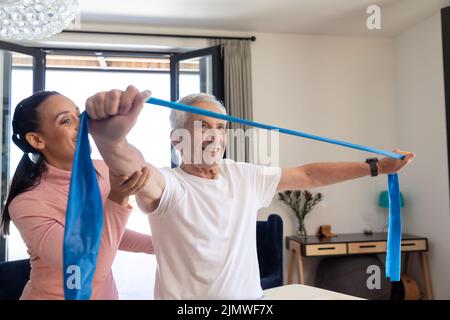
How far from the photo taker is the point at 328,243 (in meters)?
2.99

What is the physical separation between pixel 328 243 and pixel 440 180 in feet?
3.20

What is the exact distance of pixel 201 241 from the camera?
816mm

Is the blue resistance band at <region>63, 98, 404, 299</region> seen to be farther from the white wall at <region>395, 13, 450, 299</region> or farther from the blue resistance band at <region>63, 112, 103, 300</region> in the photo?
the white wall at <region>395, 13, 450, 299</region>

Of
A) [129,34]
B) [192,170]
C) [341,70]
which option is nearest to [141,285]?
[129,34]

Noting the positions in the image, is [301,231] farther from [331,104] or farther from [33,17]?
[33,17]

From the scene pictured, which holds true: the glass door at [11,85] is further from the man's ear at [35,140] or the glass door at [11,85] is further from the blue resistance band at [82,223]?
the blue resistance band at [82,223]

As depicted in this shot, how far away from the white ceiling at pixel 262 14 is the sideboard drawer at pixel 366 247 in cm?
173

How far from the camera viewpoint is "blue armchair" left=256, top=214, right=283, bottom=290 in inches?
94.7

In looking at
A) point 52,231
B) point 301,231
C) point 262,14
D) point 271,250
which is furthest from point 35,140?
point 301,231

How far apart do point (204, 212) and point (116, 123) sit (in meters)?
0.34

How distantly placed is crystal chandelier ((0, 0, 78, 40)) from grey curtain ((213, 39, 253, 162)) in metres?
1.80

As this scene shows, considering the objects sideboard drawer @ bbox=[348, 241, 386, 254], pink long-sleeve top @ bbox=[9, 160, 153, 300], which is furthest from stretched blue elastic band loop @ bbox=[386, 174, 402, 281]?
sideboard drawer @ bbox=[348, 241, 386, 254]

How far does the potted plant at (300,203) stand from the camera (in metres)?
3.22

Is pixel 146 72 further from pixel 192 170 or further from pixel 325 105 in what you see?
pixel 192 170
